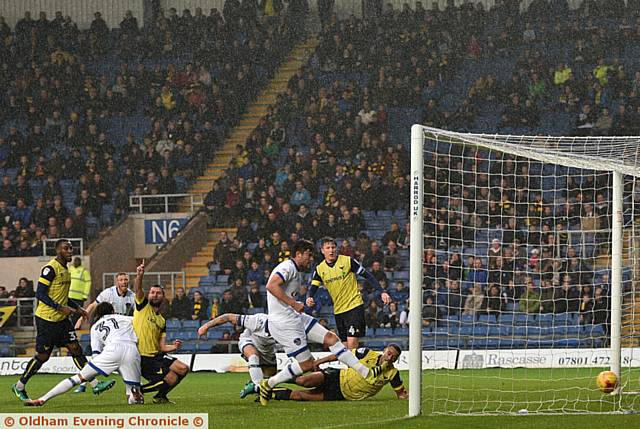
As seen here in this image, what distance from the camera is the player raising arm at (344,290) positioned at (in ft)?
43.0

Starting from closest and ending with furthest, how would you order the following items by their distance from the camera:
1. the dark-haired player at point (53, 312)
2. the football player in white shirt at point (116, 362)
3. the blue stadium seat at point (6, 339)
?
the football player in white shirt at point (116, 362)
the dark-haired player at point (53, 312)
the blue stadium seat at point (6, 339)

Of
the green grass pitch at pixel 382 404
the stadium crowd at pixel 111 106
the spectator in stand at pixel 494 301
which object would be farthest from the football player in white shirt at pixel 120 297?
the stadium crowd at pixel 111 106

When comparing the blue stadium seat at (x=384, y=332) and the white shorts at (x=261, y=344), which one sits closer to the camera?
the white shorts at (x=261, y=344)

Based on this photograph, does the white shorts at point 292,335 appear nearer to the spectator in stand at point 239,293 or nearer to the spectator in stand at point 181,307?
the spectator in stand at point 239,293

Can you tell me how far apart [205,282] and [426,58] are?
28.9 feet

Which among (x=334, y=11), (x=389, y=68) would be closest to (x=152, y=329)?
(x=389, y=68)

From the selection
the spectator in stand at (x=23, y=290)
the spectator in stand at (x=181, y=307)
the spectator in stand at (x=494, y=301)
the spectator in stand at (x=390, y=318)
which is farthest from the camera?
the spectator in stand at (x=23, y=290)

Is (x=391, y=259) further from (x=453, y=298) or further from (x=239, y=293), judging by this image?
(x=239, y=293)

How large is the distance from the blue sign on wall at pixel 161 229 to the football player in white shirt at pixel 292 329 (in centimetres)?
1387

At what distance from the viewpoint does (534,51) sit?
27312mm

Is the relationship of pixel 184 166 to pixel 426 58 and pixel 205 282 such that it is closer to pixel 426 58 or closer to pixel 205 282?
pixel 205 282

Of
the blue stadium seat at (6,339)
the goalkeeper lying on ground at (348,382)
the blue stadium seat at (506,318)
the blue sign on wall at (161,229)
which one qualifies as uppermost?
the blue sign on wall at (161,229)

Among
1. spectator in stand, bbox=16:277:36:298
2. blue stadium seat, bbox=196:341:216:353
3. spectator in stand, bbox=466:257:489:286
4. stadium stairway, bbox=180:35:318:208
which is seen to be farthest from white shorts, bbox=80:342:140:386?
stadium stairway, bbox=180:35:318:208

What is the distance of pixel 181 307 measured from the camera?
71.1 ft
